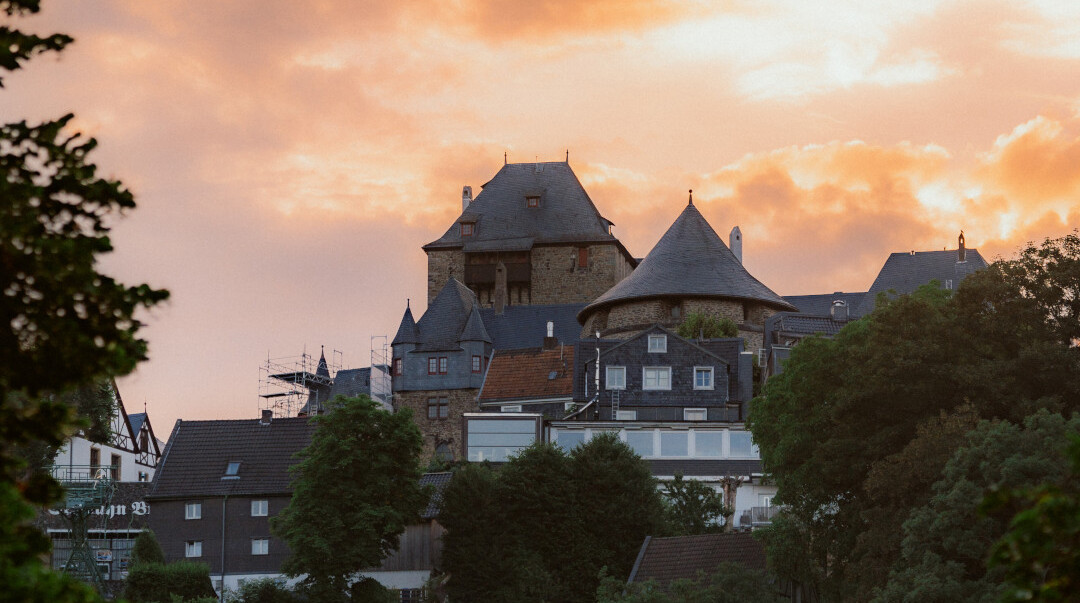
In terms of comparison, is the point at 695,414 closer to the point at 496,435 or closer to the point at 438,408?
the point at 496,435

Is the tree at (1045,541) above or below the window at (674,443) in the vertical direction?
below

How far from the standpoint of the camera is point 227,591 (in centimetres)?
5706

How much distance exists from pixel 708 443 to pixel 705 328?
12648 mm

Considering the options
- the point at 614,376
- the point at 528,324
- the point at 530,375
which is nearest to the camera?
the point at 614,376

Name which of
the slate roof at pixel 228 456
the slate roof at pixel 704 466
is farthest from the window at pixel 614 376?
the slate roof at pixel 228 456

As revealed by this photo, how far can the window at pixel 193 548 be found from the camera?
202ft

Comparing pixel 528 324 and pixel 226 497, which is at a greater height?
pixel 528 324

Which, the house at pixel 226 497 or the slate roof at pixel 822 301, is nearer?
the house at pixel 226 497

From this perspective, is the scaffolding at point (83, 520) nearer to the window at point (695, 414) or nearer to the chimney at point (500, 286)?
the window at point (695, 414)

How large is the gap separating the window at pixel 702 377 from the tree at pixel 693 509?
51.1 feet

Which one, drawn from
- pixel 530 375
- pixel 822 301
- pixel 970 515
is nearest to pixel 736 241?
pixel 822 301

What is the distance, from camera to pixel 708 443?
229 ft

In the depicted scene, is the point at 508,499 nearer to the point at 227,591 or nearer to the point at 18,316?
the point at 227,591

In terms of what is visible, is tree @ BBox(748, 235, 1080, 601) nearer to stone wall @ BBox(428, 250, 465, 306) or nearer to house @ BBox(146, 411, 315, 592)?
house @ BBox(146, 411, 315, 592)
